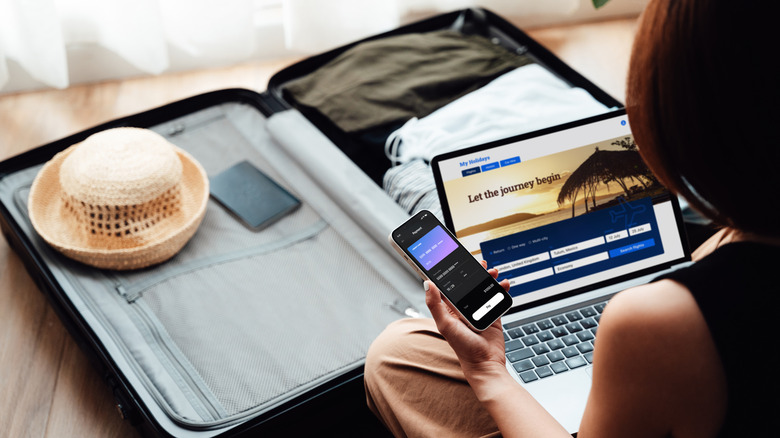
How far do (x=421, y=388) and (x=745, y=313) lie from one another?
41cm

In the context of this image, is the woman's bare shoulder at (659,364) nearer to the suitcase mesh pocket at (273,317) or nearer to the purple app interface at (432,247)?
the purple app interface at (432,247)

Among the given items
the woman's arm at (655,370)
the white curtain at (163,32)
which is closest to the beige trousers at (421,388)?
the woman's arm at (655,370)

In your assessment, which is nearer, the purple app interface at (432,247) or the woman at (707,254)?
the woman at (707,254)

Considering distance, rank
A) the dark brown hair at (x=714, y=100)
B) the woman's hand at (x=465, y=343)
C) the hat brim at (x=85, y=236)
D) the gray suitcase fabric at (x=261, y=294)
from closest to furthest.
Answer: the dark brown hair at (x=714, y=100) < the woman's hand at (x=465, y=343) < the gray suitcase fabric at (x=261, y=294) < the hat brim at (x=85, y=236)

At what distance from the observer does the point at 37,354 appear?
1274mm

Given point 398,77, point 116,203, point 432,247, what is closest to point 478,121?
point 398,77

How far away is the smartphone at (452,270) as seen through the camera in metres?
0.81

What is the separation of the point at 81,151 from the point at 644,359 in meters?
1.00

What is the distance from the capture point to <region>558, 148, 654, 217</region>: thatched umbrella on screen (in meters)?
0.95

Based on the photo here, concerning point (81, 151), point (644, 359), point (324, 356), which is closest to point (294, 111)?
point (81, 151)

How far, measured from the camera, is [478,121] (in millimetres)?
1398

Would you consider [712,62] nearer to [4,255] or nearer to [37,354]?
[37,354]

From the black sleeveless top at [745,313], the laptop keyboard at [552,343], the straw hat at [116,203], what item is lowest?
the laptop keyboard at [552,343]

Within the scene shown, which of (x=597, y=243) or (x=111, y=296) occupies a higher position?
(x=597, y=243)
